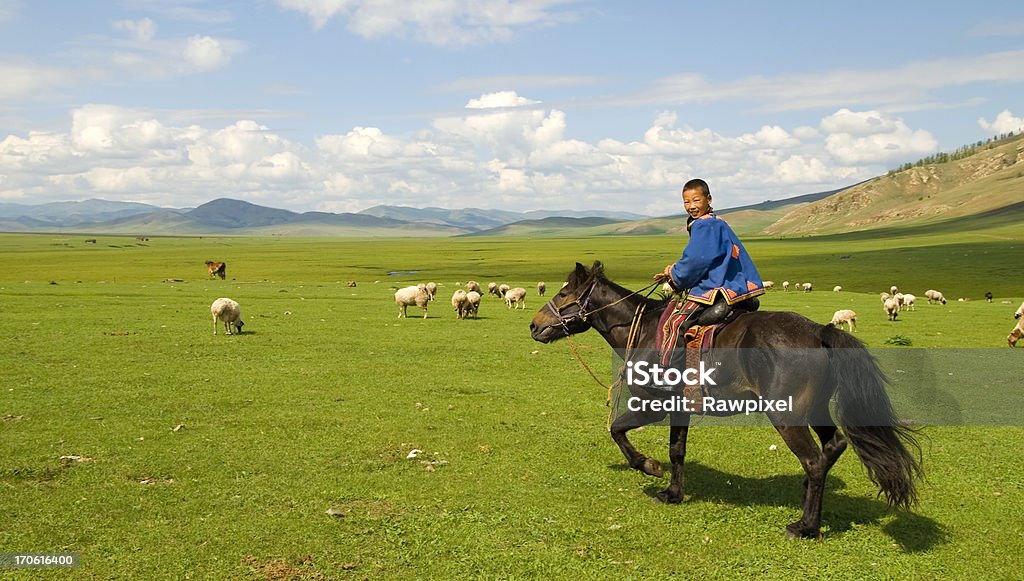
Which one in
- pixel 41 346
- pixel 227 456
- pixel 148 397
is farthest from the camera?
pixel 41 346

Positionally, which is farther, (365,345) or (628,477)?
(365,345)

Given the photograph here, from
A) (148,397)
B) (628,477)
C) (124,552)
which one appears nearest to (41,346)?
(148,397)

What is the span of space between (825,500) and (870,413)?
2371mm

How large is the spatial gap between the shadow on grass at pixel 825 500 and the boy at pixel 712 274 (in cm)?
273

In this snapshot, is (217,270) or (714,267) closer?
(714,267)

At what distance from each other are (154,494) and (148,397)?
6.84 metres

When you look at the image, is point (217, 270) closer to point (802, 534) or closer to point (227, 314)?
point (227, 314)

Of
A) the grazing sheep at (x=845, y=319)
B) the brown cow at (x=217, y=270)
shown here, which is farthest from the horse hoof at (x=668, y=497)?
the brown cow at (x=217, y=270)

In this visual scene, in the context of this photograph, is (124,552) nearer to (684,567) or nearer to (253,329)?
(684,567)

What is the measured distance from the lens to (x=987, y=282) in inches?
2511

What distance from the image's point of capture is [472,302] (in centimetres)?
3456

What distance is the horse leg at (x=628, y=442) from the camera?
9.65 m

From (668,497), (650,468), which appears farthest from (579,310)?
(668,497)

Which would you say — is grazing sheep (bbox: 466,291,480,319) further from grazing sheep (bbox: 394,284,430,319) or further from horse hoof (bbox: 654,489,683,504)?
horse hoof (bbox: 654,489,683,504)
